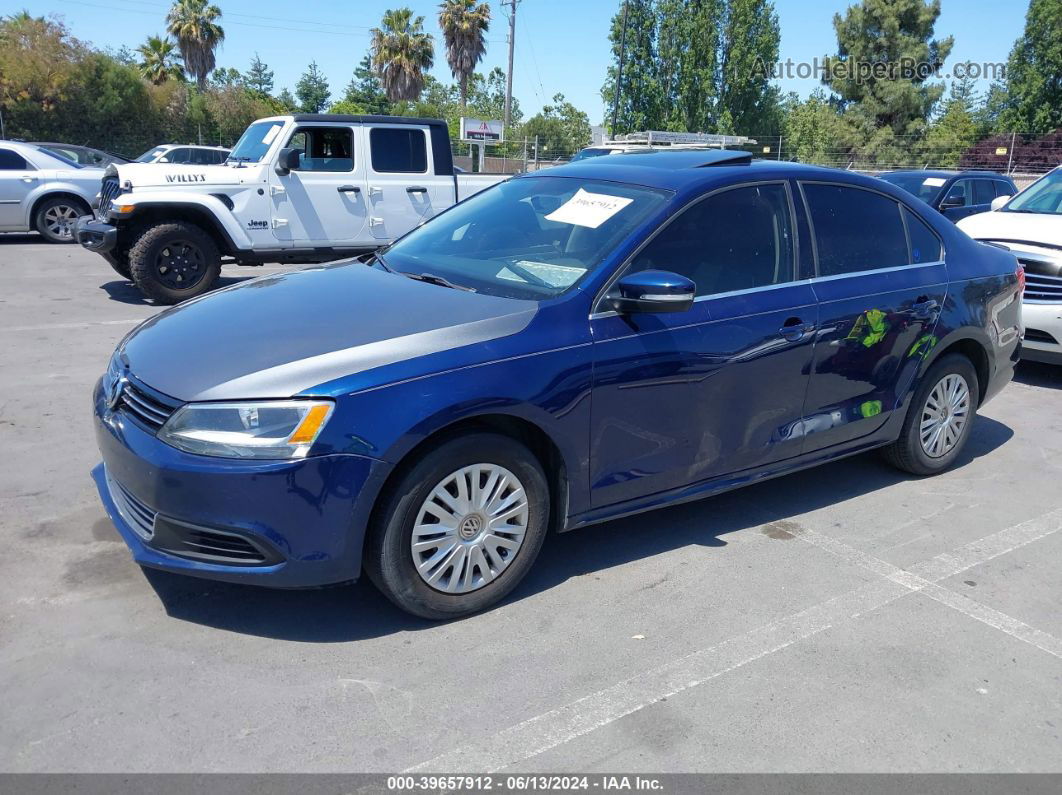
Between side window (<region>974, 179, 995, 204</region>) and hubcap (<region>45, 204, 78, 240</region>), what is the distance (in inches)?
542

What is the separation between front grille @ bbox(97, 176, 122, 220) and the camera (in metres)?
9.55

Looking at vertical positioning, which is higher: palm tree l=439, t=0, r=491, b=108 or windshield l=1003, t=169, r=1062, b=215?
palm tree l=439, t=0, r=491, b=108

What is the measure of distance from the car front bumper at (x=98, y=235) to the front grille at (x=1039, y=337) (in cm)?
856

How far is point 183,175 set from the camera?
941cm

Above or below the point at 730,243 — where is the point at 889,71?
above

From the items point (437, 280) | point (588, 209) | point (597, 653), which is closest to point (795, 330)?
point (588, 209)

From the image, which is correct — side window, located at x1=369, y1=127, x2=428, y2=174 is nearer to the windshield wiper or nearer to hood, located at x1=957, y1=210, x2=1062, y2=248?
hood, located at x1=957, y1=210, x2=1062, y2=248

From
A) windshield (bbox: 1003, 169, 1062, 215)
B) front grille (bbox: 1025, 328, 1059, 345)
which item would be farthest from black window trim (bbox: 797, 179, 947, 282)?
windshield (bbox: 1003, 169, 1062, 215)

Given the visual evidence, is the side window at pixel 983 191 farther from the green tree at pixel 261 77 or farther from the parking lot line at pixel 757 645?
the green tree at pixel 261 77

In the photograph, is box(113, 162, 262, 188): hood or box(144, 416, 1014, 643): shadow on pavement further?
box(113, 162, 262, 188): hood

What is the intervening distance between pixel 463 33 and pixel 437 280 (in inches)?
1958

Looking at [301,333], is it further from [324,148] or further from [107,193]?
[107,193]

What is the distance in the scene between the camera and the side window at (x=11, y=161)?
13.6m

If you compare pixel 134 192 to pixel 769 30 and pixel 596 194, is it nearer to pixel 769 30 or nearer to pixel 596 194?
pixel 596 194
